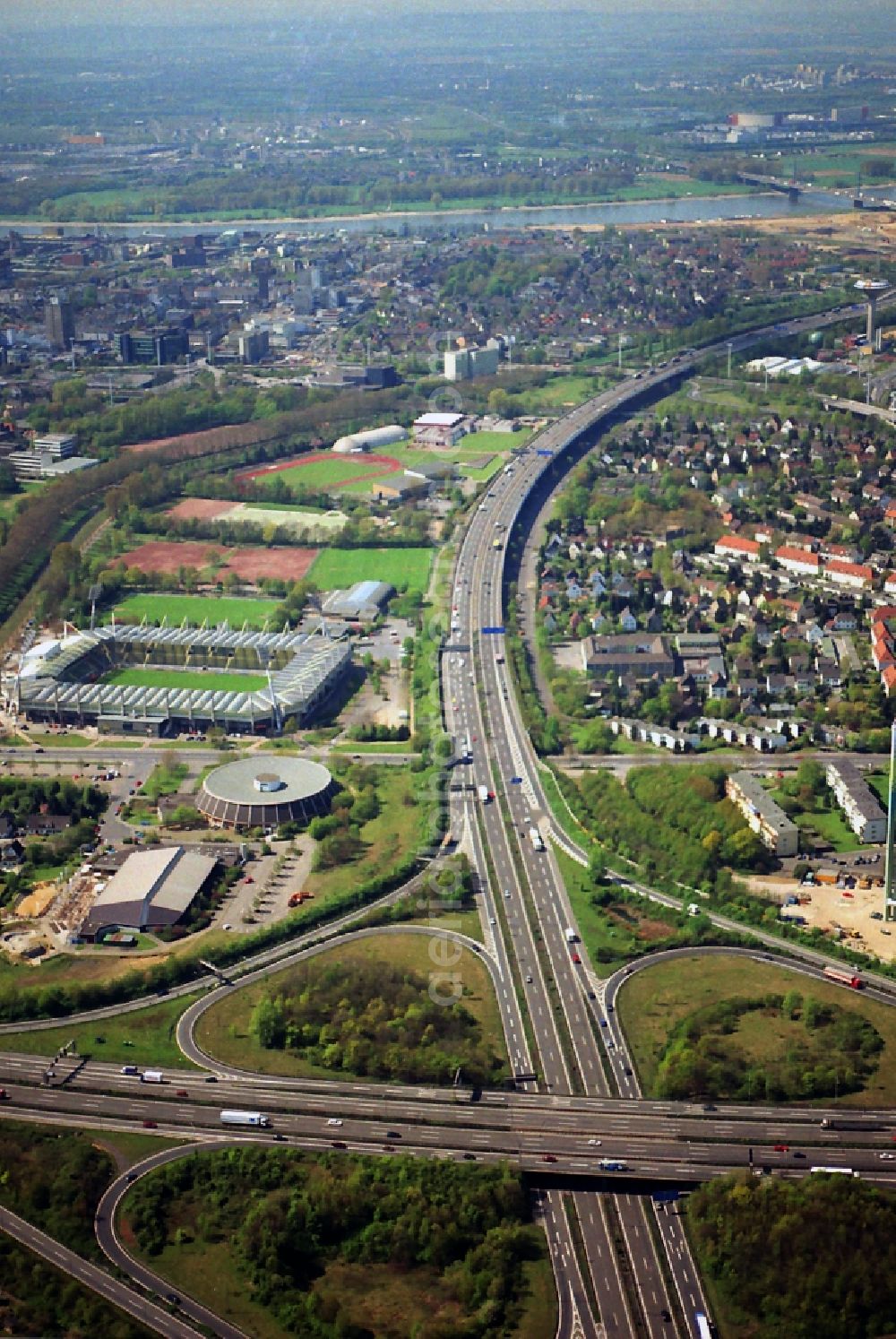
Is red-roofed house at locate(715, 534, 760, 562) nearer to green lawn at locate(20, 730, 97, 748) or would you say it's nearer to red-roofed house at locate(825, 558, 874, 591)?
red-roofed house at locate(825, 558, 874, 591)

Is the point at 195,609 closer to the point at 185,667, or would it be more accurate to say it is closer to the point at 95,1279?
the point at 185,667

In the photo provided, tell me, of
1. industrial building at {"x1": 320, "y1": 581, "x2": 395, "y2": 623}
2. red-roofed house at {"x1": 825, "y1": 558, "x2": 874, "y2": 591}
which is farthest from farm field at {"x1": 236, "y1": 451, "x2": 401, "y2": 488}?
red-roofed house at {"x1": 825, "y1": 558, "x2": 874, "y2": 591}

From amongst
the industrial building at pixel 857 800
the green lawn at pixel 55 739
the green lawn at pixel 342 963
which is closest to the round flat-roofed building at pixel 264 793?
the green lawn at pixel 55 739

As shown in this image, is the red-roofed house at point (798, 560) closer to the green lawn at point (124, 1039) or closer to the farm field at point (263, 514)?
the farm field at point (263, 514)

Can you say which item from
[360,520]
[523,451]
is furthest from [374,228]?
[360,520]

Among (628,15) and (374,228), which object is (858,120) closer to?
(374,228)

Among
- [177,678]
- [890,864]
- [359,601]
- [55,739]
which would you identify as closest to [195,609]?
[359,601]
